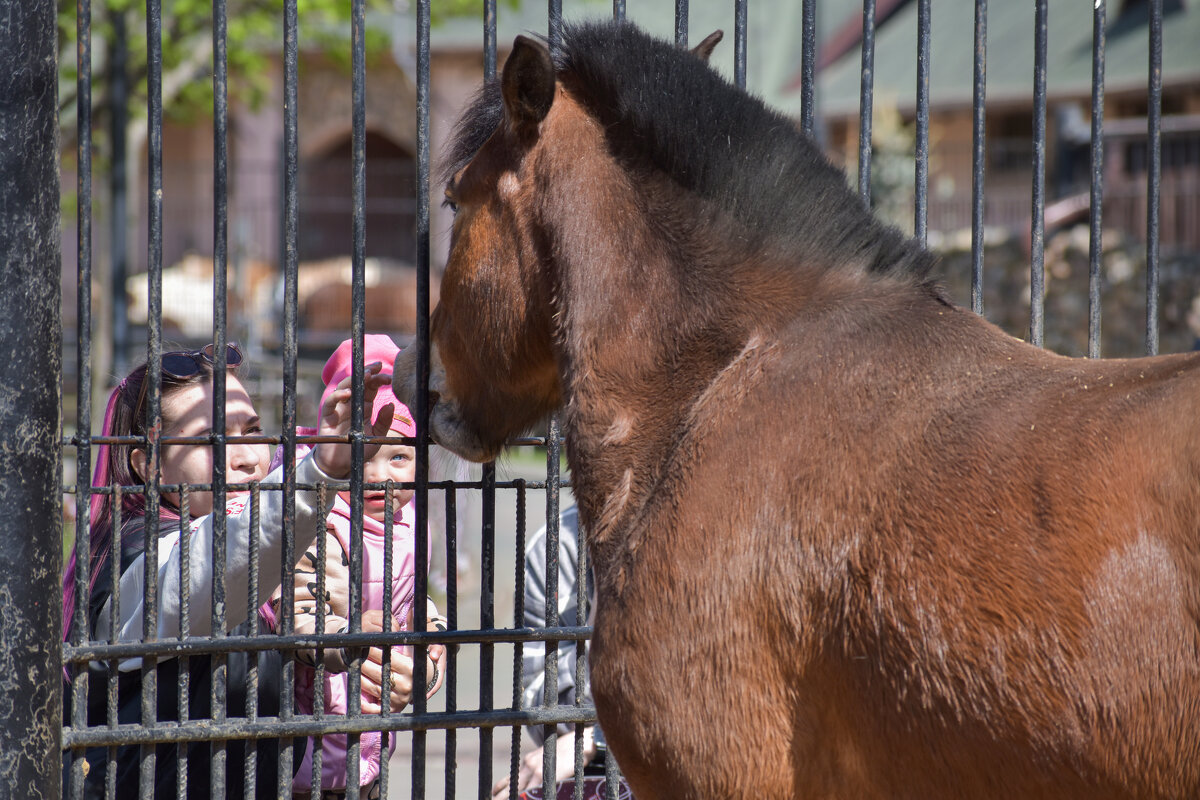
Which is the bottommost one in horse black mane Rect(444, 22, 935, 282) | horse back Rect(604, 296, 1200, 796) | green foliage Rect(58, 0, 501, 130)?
horse back Rect(604, 296, 1200, 796)

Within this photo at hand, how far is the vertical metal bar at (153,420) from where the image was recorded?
2.66 meters

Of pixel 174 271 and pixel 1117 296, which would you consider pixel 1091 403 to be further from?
pixel 174 271

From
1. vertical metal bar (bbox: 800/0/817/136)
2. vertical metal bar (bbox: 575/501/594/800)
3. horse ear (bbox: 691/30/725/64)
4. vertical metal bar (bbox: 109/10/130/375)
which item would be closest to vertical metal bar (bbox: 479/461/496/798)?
vertical metal bar (bbox: 575/501/594/800)

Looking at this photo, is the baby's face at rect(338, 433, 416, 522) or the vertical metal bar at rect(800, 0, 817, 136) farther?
the baby's face at rect(338, 433, 416, 522)

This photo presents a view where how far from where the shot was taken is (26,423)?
2195mm

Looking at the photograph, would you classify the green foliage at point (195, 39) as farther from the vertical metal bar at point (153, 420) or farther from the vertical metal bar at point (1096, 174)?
the vertical metal bar at point (1096, 174)

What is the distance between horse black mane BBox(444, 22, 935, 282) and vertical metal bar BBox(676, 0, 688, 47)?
0.45 m

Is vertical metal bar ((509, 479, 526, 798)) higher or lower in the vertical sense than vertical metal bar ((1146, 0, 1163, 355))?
lower

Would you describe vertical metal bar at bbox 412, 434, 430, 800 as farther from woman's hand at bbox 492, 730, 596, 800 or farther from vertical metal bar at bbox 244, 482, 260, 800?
woman's hand at bbox 492, 730, 596, 800

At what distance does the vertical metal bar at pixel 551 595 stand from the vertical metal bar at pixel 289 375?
2.17 feet

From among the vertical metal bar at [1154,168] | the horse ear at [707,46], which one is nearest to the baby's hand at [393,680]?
the horse ear at [707,46]

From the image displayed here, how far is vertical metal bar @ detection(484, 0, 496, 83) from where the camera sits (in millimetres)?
2838

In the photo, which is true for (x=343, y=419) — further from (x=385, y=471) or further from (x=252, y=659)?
(x=252, y=659)

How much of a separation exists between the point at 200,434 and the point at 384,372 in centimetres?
51
